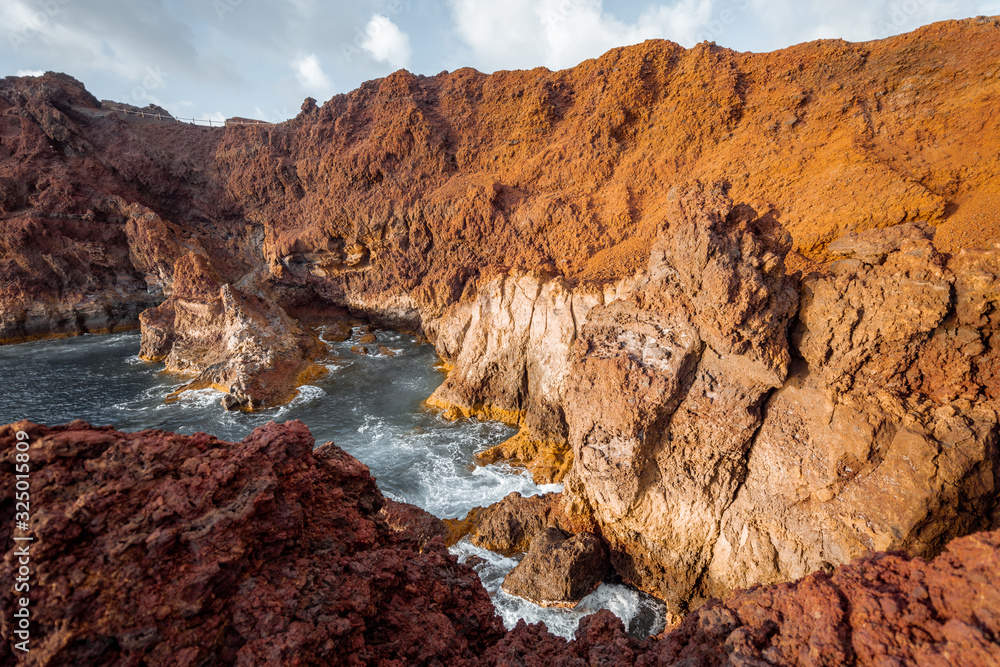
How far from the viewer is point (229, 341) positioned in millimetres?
20781

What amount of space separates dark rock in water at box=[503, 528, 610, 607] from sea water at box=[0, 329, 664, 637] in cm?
24

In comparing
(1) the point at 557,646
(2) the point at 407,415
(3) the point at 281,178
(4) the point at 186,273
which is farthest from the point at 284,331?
(1) the point at 557,646

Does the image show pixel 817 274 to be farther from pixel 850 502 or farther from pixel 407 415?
pixel 407 415

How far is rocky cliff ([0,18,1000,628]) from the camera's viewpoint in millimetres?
7910

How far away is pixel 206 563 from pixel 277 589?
70cm

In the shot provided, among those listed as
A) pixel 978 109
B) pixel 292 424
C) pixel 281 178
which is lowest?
pixel 292 424

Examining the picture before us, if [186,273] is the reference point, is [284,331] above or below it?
below

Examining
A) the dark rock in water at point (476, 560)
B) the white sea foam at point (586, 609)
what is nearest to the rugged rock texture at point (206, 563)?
the white sea foam at point (586, 609)

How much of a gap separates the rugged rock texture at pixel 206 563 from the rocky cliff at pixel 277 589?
0.01 metres

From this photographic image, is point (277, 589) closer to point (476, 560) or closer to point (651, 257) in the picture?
point (476, 560)

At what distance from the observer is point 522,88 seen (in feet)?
85.6

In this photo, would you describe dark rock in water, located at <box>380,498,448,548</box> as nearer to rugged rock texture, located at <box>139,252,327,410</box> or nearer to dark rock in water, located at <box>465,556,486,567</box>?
dark rock in water, located at <box>465,556,486,567</box>

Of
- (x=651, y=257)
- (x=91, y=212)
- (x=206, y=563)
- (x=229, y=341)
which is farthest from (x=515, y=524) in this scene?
(x=91, y=212)

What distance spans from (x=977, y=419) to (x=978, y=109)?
492 inches
